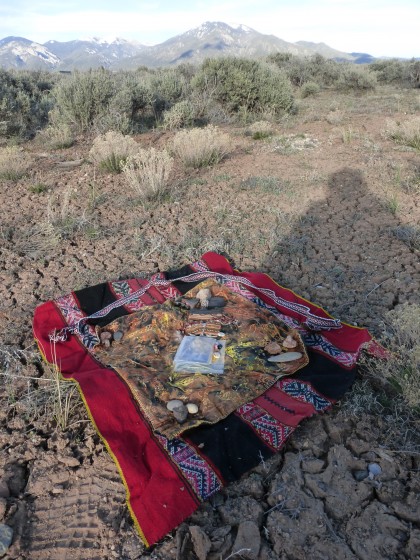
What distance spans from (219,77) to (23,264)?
8457 mm

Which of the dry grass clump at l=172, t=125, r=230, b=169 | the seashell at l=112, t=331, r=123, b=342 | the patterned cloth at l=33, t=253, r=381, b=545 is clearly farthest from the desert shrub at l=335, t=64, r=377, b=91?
the seashell at l=112, t=331, r=123, b=342

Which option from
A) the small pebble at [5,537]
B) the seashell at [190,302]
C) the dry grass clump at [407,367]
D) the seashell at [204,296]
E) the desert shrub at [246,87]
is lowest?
the small pebble at [5,537]

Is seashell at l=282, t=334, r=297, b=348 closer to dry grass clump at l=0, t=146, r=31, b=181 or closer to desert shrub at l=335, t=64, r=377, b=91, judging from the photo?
dry grass clump at l=0, t=146, r=31, b=181

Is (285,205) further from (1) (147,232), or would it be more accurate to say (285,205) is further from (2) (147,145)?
(2) (147,145)

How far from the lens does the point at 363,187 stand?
5816 mm

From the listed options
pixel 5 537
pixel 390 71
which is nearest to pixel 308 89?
pixel 390 71

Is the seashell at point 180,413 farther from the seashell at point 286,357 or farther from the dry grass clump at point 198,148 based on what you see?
the dry grass clump at point 198,148

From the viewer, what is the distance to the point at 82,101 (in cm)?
860

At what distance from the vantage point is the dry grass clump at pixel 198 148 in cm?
655

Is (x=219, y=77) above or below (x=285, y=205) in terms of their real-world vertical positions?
above

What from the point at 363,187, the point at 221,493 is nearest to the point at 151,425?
the point at 221,493

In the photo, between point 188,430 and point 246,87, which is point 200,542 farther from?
point 246,87

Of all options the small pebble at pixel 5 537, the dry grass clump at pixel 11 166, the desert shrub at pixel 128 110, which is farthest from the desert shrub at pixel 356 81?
the small pebble at pixel 5 537

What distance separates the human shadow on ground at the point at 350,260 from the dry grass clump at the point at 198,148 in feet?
6.95
